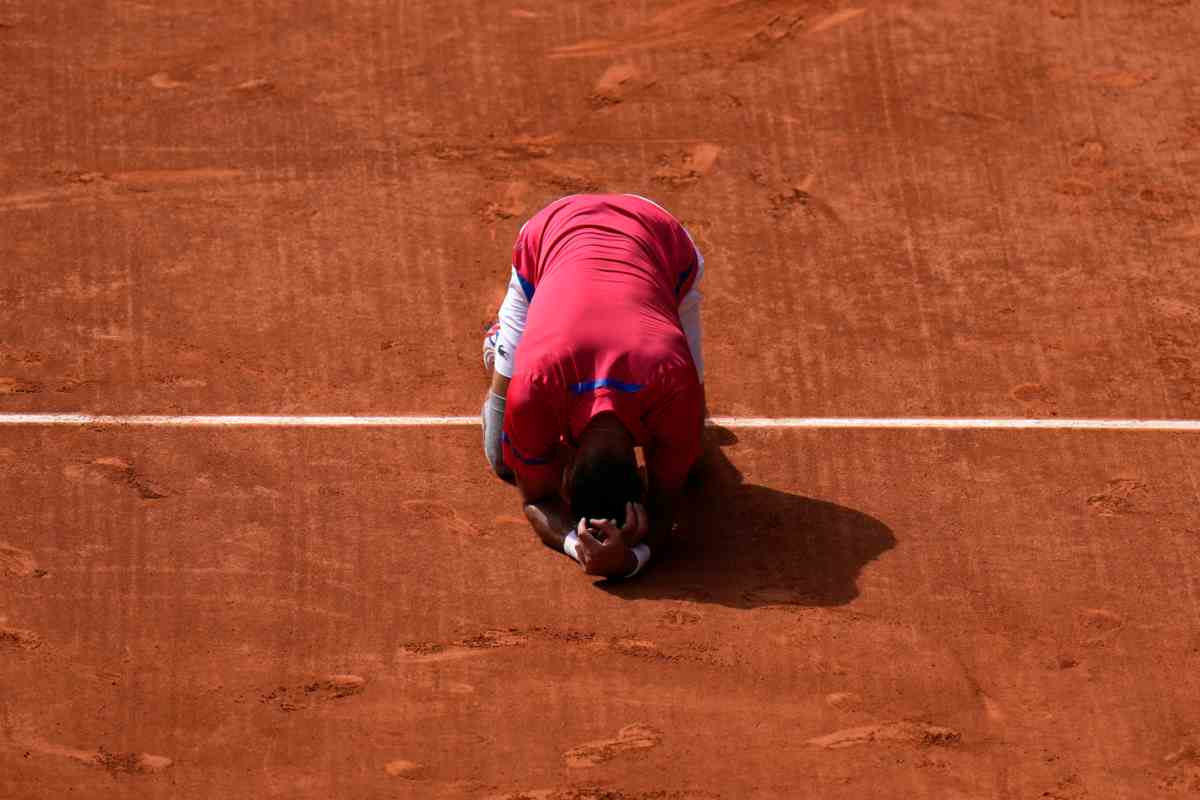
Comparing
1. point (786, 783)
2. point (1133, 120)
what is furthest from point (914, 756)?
point (1133, 120)

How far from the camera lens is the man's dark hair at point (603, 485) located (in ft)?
24.7

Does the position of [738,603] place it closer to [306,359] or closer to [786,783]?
[786,783]

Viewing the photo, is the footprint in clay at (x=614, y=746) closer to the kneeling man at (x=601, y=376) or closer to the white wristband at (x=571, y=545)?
the kneeling man at (x=601, y=376)

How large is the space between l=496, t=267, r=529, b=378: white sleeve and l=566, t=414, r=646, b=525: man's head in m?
0.83

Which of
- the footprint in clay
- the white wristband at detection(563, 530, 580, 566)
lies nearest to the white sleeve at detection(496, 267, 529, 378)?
the white wristband at detection(563, 530, 580, 566)

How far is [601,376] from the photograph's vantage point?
24.7 ft

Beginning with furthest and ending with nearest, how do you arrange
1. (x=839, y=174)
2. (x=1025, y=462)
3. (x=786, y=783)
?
(x=839, y=174), (x=1025, y=462), (x=786, y=783)

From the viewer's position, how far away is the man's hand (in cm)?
776

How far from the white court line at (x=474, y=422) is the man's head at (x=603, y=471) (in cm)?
144

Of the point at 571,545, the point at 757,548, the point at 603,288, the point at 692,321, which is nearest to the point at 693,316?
the point at 692,321

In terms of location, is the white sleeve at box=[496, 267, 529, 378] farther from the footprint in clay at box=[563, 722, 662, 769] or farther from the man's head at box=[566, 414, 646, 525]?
the footprint in clay at box=[563, 722, 662, 769]

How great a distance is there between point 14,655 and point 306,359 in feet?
7.46

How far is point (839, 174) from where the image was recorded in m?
10.4

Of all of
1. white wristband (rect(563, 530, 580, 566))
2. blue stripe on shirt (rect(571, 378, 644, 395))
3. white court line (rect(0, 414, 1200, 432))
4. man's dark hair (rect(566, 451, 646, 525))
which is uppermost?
blue stripe on shirt (rect(571, 378, 644, 395))
